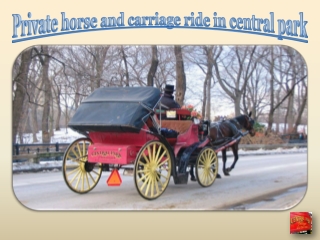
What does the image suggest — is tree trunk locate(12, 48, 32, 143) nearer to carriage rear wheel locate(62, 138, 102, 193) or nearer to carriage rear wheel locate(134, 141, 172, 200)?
carriage rear wheel locate(62, 138, 102, 193)

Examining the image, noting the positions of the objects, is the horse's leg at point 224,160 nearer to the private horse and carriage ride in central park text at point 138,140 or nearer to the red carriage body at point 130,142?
the private horse and carriage ride in central park text at point 138,140

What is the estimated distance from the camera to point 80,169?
7121 mm

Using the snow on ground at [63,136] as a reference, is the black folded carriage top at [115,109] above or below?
above

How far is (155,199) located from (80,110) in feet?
3.52

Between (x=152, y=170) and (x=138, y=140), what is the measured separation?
0.31 meters

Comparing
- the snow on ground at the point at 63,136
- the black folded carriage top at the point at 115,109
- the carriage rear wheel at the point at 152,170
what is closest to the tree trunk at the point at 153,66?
the black folded carriage top at the point at 115,109

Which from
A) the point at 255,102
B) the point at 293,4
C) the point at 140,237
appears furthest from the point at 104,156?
the point at 293,4

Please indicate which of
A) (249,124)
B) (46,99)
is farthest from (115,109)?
(249,124)

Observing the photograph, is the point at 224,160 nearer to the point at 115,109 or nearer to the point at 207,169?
the point at 207,169

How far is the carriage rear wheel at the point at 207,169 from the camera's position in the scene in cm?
730

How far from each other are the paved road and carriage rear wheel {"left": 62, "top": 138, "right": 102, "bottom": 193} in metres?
0.06

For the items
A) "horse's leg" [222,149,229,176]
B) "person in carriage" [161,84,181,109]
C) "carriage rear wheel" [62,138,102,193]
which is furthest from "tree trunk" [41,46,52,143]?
"horse's leg" [222,149,229,176]

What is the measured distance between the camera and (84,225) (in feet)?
21.5

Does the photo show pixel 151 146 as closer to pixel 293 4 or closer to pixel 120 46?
pixel 120 46
